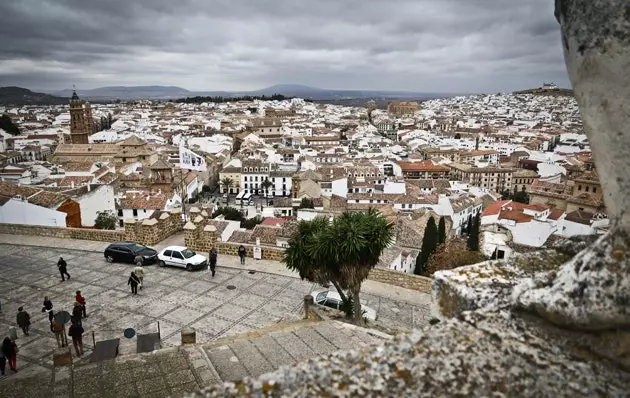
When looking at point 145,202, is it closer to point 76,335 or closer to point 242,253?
point 242,253

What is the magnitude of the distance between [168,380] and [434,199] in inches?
2072

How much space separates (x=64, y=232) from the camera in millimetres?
16609

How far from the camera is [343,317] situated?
34.3 ft

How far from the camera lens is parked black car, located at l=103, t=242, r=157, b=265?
552 inches

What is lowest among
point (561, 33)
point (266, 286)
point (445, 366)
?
point (266, 286)

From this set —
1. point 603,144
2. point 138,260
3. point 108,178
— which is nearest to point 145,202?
point 108,178

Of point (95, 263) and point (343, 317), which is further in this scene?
point (95, 263)

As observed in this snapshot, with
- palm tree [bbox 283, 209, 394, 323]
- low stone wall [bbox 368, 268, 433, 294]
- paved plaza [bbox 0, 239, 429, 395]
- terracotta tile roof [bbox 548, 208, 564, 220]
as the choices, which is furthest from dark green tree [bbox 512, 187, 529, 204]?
palm tree [bbox 283, 209, 394, 323]

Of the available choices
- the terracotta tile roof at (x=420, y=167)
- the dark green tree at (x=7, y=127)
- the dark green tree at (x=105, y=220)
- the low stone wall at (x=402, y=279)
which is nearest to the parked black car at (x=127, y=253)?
the low stone wall at (x=402, y=279)

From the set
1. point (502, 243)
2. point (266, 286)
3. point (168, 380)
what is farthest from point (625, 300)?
point (502, 243)

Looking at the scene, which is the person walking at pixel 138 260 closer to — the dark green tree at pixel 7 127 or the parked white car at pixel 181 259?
the parked white car at pixel 181 259

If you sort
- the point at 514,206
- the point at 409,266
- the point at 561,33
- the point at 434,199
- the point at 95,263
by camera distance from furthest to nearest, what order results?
the point at 434,199, the point at 514,206, the point at 409,266, the point at 95,263, the point at 561,33

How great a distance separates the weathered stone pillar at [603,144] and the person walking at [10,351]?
8.84 meters

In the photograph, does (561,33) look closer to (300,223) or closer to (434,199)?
(300,223)
